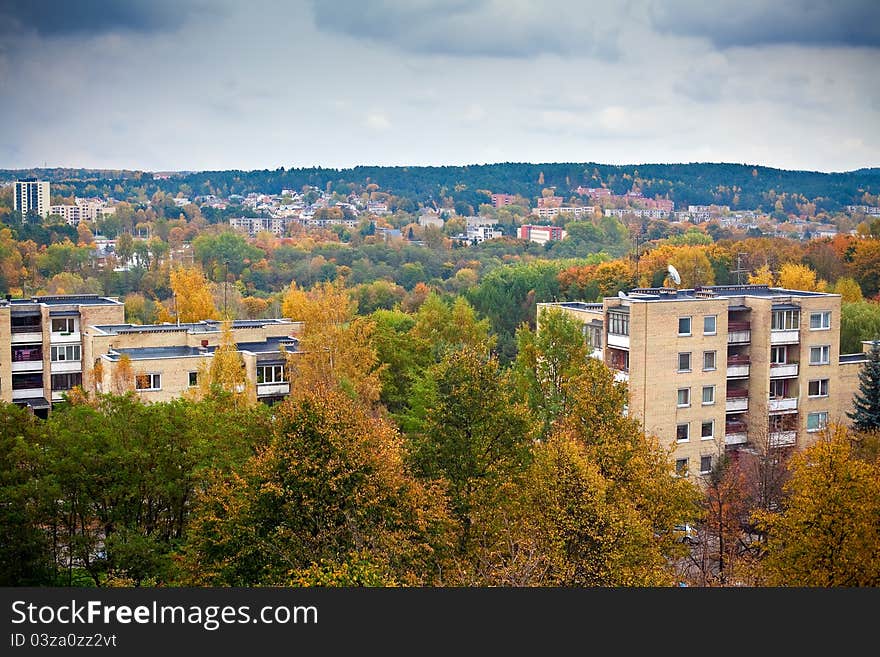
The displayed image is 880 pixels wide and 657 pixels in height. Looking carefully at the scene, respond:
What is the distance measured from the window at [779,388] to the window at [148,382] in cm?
1898

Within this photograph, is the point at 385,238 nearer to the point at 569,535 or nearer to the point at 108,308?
the point at 108,308

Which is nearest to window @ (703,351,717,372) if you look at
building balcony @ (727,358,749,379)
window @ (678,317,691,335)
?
building balcony @ (727,358,749,379)

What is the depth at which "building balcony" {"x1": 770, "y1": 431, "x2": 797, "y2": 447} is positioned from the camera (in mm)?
32531

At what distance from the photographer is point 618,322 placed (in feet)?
106

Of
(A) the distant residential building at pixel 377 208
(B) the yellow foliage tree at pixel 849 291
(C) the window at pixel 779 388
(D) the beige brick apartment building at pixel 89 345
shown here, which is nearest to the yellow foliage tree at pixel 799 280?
(B) the yellow foliage tree at pixel 849 291

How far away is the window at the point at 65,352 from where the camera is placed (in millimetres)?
37031

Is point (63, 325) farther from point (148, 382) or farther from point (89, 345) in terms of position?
point (148, 382)

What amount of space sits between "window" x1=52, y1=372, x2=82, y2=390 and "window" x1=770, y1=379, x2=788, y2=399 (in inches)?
915

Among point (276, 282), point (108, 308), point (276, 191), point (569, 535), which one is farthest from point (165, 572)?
point (276, 191)

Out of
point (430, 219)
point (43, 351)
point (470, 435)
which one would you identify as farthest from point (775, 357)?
point (430, 219)

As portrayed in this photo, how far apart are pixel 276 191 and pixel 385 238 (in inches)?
2859

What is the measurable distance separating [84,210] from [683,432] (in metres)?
109

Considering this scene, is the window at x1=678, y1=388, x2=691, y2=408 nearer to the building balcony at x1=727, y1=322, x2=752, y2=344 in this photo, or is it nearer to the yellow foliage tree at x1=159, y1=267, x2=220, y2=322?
the building balcony at x1=727, y1=322, x2=752, y2=344

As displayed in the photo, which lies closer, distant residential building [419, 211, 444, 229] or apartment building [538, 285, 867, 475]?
apartment building [538, 285, 867, 475]
